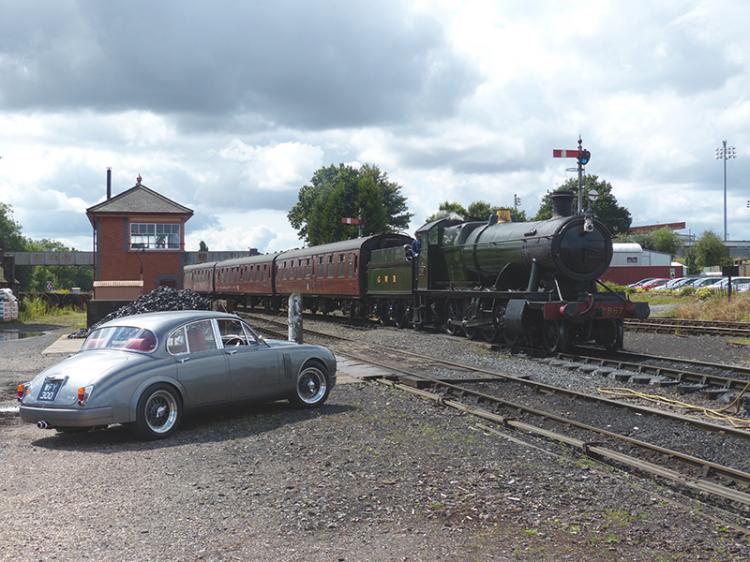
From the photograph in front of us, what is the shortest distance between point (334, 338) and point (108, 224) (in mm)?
29310

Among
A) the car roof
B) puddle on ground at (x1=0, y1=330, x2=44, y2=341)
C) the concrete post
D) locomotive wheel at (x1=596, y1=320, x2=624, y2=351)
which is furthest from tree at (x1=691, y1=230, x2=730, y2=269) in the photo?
the car roof

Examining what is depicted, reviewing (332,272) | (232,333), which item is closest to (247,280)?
(332,272)

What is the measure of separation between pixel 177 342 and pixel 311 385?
2.04 meters

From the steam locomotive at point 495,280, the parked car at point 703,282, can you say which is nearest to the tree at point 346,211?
the parked car at point 703,282

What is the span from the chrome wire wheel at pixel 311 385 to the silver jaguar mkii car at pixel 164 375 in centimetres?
1

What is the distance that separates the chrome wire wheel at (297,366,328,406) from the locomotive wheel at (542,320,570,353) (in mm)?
7962

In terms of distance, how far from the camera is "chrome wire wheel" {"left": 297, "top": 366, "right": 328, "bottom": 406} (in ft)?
32.7

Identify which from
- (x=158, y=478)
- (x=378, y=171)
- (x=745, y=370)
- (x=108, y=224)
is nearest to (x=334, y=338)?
(x=745, y=370)

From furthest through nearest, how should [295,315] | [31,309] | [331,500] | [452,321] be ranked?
1. [31,309]
2. [452,321]
3. [295,315]
4. [331,500]

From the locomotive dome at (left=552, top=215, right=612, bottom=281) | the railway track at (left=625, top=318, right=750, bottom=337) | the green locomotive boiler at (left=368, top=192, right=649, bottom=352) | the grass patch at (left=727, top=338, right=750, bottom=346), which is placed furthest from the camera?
the railway track at (left=625, top=318, right=750, bottom=337)

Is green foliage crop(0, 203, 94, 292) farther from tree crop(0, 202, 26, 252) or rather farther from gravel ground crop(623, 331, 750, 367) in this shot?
gravel ground crop(623, 331, 750, 367)

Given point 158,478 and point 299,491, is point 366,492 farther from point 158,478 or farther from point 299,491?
point 158,478

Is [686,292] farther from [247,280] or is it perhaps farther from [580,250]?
[580,250]

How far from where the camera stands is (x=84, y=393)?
7875 millimetres
